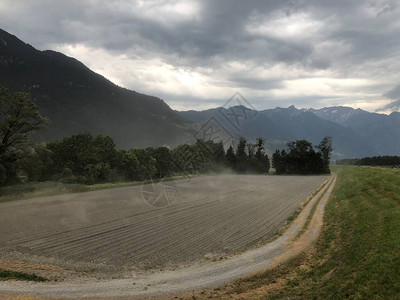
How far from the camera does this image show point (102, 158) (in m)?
90.4

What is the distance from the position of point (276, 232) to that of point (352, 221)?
730 centimetres

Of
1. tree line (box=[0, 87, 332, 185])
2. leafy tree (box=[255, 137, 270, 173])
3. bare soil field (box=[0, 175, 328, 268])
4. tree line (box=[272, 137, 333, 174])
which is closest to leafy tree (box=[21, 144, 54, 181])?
tree line (box=[0, 87, 332, 185])

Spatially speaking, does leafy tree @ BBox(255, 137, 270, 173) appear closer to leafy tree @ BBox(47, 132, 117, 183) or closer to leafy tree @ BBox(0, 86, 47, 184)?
leafy tree @ BBox(47, 132, 117, 183)

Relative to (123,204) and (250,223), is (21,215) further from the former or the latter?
(250,223)

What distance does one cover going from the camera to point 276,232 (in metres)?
28.5

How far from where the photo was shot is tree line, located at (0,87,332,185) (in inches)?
2223

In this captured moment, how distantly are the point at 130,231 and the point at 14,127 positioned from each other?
1727 inches

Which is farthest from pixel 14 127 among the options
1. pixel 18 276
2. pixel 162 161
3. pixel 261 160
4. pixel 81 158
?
pixel 261 160

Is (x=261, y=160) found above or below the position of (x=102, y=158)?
below

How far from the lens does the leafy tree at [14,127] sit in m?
55.1

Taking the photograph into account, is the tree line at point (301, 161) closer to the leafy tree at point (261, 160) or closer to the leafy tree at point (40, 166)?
the leafy tree at point (261, 160)

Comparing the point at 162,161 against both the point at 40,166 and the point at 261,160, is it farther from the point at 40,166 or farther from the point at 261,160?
the point at 261,160

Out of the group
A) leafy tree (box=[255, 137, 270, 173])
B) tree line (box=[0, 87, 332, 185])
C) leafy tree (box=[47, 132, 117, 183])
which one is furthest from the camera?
leafy tree (box=[255, 137, 270, 173])

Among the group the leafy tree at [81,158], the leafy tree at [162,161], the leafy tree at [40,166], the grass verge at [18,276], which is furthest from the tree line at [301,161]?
the grass verge at [18,276]
